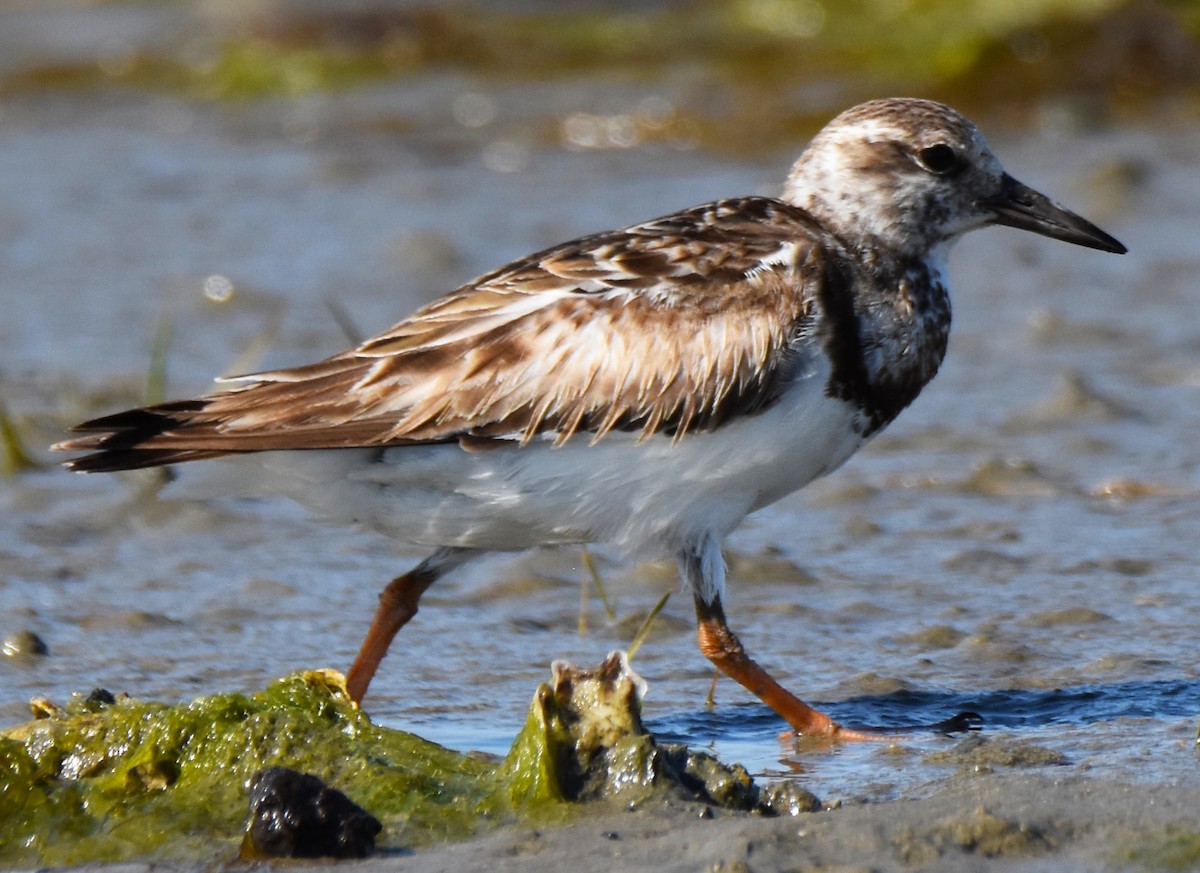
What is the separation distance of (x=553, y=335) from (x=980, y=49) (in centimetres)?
722

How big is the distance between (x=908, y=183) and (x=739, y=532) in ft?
4.78

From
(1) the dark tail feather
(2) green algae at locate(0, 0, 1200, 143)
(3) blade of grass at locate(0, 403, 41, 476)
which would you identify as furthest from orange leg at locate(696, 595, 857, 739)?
(2) green algae at locate(0, 0, 1200, 143)

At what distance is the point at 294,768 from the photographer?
3861 mm

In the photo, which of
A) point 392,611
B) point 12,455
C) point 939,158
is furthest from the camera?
point 12,455

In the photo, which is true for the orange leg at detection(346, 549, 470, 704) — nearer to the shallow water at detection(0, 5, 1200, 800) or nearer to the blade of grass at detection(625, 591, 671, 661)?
the shallow water at detection(0, 5, 1200, 800)

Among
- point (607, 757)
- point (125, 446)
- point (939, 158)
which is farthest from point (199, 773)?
point (939, 158)

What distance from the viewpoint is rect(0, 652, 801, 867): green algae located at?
369 cm

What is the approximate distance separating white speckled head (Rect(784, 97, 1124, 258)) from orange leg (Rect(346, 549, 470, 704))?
134 centimetres

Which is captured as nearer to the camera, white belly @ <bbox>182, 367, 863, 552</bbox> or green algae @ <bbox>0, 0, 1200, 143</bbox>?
white belly @ <bbox>182, 367, 863, 552</bbox>

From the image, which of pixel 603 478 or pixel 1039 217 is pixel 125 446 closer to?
pixel 603 478

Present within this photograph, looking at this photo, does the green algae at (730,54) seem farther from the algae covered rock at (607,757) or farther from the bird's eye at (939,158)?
the algae covered rock at (607,757)

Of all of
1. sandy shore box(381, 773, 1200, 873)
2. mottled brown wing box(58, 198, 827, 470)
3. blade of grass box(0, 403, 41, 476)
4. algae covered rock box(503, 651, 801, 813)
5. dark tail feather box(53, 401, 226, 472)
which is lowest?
sandy shore box(381, 773, 1200, 873)

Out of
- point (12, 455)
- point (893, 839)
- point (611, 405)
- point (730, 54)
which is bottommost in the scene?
point (893, 839)

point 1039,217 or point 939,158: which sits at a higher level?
point 939,158
